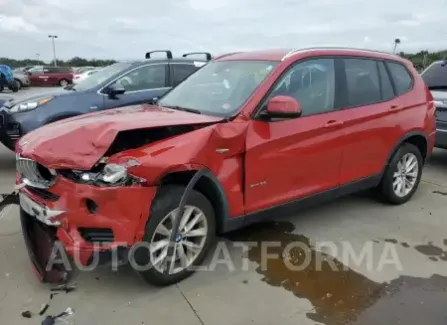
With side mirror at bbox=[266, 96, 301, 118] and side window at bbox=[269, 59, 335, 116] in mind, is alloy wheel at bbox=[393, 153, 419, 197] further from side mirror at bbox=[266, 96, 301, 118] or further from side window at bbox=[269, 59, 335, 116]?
side mirror at bbox=[266, 96, 301, 118]

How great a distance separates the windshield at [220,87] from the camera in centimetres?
373

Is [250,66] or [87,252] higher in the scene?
[250,66]

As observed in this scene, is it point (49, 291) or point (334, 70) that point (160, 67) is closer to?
point (334, 70)

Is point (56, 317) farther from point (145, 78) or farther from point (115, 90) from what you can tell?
point (145, 78)

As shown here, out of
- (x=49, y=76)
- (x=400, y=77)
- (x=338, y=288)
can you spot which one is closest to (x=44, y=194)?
(x=338, y=288)

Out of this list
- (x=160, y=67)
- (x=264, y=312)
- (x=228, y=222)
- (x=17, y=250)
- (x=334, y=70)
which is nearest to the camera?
(x=264, y=312)

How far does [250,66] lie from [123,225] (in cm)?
197

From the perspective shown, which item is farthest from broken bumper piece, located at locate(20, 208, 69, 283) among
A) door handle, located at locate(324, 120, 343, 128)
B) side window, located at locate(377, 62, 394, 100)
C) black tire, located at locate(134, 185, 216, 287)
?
side window, located at locate(377, 62, 394, 100)

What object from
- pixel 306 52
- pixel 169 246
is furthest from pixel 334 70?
pixel 169 246

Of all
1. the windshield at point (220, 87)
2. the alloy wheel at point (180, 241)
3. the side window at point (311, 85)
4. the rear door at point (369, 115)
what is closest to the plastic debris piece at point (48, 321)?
the alloy wheel at point (180, 241)

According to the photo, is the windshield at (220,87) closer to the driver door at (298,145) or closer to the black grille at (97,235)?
the driver door at (298,145)

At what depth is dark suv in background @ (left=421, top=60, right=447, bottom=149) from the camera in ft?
20.9

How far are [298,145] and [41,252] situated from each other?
2.23m

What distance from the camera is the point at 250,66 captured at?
4078mm
